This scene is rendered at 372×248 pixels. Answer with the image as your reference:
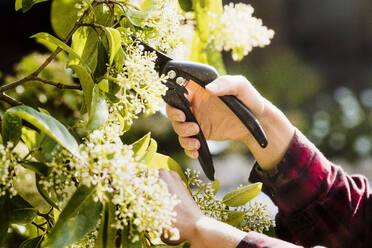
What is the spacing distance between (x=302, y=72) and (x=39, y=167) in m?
3.09

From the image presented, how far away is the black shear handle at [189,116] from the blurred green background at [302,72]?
218 mm

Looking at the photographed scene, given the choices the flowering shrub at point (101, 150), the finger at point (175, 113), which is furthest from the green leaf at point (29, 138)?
the finger at point (175, 113)

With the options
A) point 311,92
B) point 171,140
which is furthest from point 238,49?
point 311,92

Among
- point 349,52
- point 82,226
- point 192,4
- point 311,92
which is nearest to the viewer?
point 82,226

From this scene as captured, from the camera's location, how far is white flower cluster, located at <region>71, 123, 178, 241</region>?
0.37 m

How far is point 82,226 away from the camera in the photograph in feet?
1.23

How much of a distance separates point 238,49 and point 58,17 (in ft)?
0.92

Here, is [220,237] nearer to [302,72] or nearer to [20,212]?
[20,212]

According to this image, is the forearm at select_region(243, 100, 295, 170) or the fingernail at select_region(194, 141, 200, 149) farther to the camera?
the forearm at select_region(243, 100, 295, 170)

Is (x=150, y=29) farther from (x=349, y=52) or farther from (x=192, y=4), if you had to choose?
(x=349, y=52)

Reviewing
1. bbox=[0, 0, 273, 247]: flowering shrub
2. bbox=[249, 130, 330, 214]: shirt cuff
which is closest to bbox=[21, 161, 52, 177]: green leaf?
bbox=[0, 0, 273, 247]: flowering shrub

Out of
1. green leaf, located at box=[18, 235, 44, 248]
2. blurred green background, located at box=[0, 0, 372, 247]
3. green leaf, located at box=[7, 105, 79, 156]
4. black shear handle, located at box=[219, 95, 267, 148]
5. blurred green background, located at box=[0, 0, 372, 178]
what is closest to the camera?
green leaf, located at box=[7, 105, 79, 156]

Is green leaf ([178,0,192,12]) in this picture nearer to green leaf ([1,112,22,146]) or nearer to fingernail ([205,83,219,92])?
fingernail ([205,83,219,92])

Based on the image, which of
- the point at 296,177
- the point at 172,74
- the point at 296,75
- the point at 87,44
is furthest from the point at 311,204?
the point at 296,75
